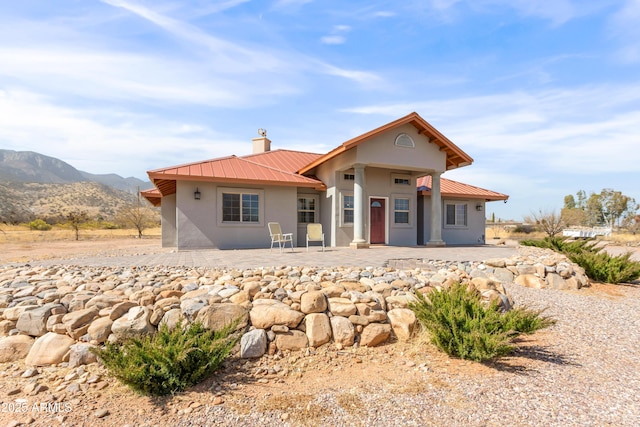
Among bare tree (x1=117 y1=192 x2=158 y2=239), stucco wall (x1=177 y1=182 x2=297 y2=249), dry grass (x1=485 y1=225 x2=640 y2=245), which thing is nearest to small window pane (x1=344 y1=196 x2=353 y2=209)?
stucco wall (x1=177 y1=182 x2=297 y2=249)

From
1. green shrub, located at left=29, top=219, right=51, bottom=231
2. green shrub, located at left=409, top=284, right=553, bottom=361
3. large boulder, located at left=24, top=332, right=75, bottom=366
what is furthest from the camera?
green shrub, located at left=29, top=219, right=51, bottom=231

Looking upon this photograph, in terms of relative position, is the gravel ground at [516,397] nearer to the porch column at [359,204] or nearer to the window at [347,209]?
the porch column at [359,204]

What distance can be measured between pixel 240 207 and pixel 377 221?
5.37 meters

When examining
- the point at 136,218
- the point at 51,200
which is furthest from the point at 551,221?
the point at 51,200

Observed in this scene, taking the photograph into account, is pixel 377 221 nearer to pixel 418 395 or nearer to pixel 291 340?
pixel 291 340

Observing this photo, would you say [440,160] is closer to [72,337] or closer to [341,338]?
[341,338]

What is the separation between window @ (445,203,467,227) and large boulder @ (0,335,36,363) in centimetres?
1536

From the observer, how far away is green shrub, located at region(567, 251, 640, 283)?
7891mm

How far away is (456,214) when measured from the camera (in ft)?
52.5

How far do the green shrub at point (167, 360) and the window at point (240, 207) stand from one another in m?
7.87

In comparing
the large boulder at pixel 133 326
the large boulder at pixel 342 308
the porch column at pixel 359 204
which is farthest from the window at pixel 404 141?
the large boulder at pixel 133 326

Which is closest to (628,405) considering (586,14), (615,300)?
(615,300)

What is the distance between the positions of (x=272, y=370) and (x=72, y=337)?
2.61m

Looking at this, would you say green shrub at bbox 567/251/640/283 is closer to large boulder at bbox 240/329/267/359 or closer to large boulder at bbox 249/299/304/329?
large boulder at bbox 249/299/304/329
